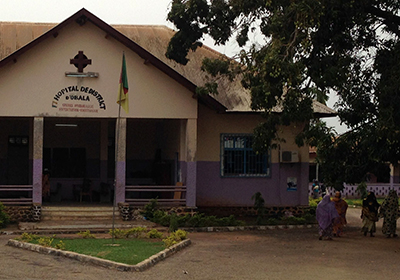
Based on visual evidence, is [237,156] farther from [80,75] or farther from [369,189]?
[369,189]

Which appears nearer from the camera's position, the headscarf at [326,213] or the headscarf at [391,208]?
the headscarf at [326,213]

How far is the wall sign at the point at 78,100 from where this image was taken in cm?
2047

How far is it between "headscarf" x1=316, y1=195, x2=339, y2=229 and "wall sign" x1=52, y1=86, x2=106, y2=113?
22.5 ft

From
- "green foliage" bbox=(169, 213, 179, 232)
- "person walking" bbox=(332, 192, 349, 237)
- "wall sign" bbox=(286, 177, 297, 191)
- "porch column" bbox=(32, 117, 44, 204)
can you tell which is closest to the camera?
"green foliage" bbox=(169, 213, 179, 232)

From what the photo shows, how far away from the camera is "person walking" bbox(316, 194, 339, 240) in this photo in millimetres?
18516

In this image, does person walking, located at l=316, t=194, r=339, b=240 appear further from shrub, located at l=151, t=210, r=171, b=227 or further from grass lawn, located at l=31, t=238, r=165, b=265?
grass lawn, located at l=31, t=238, r=165, b=265

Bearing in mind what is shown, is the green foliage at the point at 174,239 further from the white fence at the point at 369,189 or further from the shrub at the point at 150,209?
the white fence at the point at 369,189

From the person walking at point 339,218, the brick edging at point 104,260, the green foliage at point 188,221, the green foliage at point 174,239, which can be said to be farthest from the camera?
the green foliage at point 188,221

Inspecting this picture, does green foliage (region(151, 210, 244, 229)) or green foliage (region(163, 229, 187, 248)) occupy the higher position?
green foliage (region(151, 210, 244, 229))

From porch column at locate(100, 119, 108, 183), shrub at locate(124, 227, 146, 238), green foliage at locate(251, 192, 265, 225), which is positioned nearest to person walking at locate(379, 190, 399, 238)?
green foliage at locate(251, 192, 265, 225)

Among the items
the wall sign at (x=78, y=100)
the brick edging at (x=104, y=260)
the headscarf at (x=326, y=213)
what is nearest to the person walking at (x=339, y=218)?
the headscarf at (x=326, y=213)

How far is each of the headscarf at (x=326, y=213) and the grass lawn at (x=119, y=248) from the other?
186 inches

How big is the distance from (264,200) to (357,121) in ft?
17.4

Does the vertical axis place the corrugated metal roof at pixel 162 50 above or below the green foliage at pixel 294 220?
above
